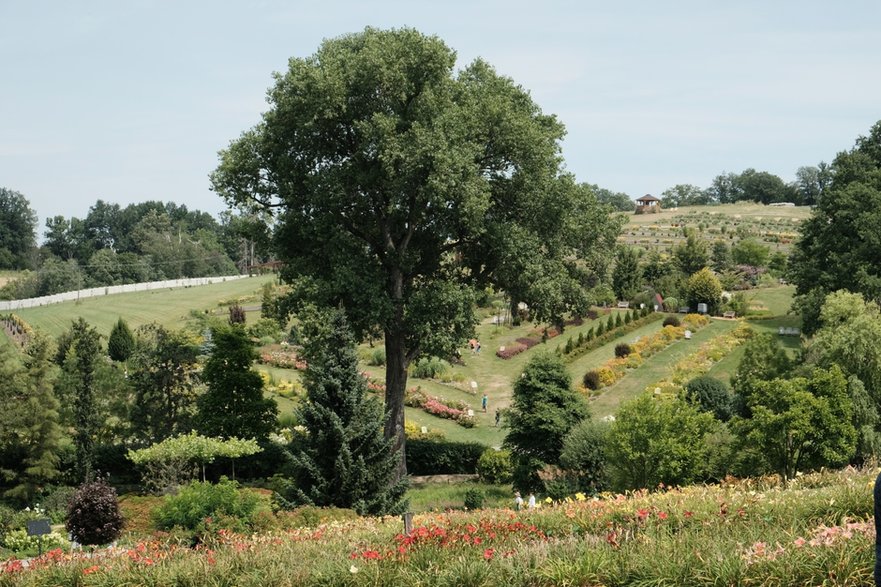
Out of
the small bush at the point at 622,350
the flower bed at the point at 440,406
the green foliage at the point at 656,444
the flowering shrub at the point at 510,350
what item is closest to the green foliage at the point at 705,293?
the small bush at the point at 622,350

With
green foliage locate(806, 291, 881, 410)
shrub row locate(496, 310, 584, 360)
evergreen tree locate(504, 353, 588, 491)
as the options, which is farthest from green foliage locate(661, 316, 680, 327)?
evergreen tree locate(504, 353, 588, 491)

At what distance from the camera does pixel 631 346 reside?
4881cm

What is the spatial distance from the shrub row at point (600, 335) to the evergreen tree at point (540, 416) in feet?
52.4

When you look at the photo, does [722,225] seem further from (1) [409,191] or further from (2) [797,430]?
(2) [797,430]

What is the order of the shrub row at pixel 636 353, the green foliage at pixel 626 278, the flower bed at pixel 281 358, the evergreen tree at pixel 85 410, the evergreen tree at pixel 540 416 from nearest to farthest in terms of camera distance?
the evergreen tree at pixel 540 416 → the evergreen tree at pixel 85 410 → the shrub row at pixel 636 353 → the flower bed at pixel 281 358 → the green foliage at pixel 626 278

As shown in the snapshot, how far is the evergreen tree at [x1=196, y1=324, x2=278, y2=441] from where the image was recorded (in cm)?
3341

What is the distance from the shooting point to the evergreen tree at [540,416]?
3002 centimetres

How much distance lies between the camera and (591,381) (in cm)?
4356

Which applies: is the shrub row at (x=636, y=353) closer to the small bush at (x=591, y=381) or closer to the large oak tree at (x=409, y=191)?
the small bush at (x=591, y=381)

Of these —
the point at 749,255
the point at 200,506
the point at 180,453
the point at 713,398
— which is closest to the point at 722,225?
the point at 749,255

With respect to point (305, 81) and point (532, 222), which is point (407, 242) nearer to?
point (532, 222)

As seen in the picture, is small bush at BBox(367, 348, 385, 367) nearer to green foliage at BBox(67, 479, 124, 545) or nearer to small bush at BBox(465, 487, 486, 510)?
small bush at BBox(465, 487, 486, 510)

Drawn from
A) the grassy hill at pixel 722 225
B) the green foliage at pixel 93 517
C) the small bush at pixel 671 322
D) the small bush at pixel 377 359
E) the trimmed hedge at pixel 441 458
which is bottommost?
the trimmed hedge at pixel 441 458

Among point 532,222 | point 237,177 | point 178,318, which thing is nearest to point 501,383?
point 532,222
